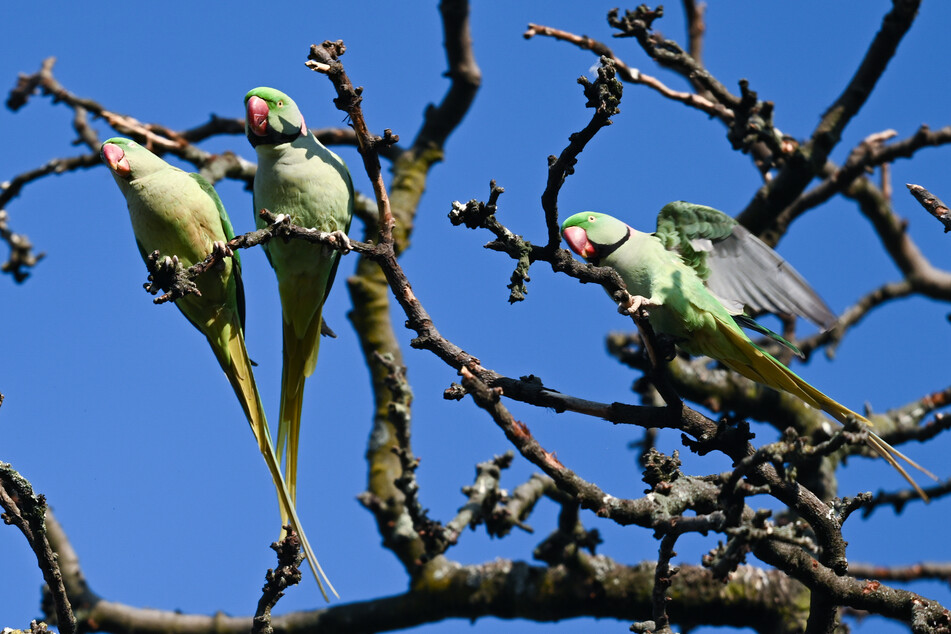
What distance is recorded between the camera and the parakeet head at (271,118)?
4.25 m

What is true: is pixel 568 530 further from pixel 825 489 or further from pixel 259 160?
pixel 259 160

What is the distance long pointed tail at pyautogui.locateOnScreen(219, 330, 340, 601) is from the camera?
3408 millimetres

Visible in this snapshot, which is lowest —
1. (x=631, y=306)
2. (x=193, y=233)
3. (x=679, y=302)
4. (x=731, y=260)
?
(x=631, y=306)

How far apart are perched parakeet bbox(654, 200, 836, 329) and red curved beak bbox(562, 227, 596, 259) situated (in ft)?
1.11

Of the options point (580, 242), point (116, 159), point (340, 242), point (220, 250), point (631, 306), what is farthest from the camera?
point (580, 242)

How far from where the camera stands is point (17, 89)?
6473 mm

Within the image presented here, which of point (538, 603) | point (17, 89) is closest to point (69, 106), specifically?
point (17, 89)

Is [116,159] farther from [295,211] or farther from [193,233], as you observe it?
[295,211]

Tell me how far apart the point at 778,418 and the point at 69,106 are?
17.9 ft

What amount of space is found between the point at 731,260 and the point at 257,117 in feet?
7.72

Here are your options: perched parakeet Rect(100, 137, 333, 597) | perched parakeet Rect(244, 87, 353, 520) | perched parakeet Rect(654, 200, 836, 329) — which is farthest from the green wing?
perched parakeet Rect(654, 200, 836, 329)

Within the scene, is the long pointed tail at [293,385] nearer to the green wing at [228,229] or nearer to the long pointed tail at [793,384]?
the green wing at [228,229]

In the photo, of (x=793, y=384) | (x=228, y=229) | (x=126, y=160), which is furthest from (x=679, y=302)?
(x=126, y=160)

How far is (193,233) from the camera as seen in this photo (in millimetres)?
4145
